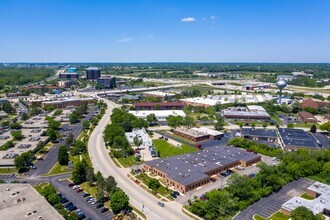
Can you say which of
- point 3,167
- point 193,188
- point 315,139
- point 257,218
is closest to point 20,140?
point 3,167

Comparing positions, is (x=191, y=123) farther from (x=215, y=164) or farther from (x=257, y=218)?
(x=257, y=218)

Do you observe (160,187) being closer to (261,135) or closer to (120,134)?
(120,134)

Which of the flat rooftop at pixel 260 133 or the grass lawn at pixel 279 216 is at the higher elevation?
the flat rooftop at pixel 260 133

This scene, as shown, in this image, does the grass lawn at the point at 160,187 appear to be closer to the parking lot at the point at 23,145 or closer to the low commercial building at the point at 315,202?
the low commercial building at the point at 315,202

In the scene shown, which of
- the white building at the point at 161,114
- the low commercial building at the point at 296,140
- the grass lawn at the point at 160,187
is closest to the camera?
the grass lawn at the point at 160,187

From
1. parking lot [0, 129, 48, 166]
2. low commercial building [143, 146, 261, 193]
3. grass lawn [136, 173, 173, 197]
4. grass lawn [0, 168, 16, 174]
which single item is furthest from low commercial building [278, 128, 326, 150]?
parking lot [0, 129, 48, 166]

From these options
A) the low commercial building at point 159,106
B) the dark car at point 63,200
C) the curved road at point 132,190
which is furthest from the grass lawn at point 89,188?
the low commercial building at point 159,106

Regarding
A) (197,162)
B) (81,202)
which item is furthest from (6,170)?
(197,162)
